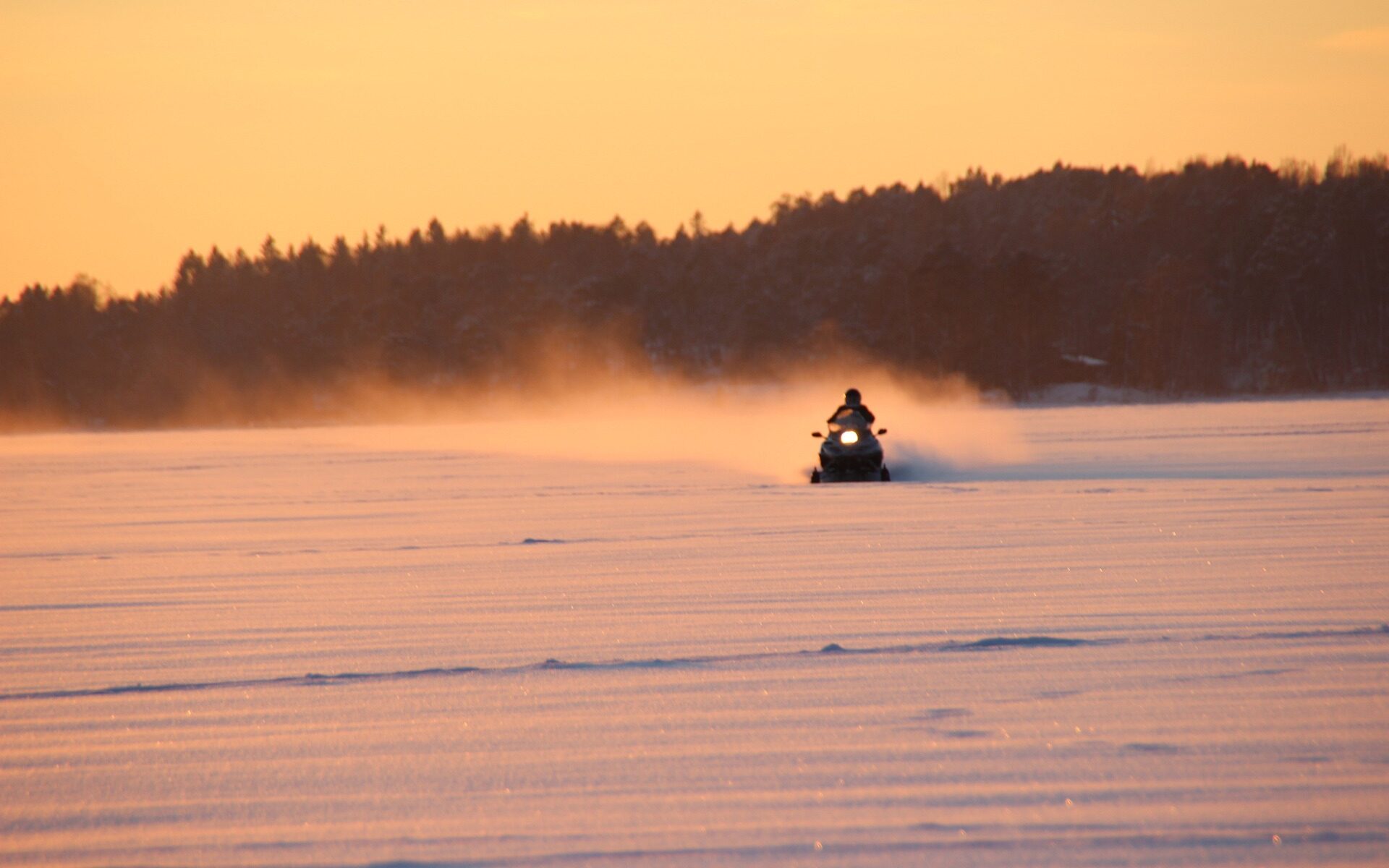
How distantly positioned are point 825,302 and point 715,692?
340ft

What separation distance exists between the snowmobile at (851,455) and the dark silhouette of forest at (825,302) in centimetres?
6971

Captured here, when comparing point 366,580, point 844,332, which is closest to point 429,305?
point 844,332

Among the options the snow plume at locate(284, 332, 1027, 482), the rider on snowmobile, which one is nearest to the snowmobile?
the rider on snowmobile

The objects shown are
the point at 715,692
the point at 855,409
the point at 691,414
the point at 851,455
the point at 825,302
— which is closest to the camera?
the point at 715,692

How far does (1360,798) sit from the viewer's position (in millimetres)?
4496

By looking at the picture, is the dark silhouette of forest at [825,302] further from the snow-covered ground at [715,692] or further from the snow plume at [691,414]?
the snow-covered ground at [715,692]

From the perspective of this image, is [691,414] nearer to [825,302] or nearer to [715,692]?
[825,302]

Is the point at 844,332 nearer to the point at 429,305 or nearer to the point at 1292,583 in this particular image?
the point at 429,305

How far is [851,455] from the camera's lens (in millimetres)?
22016

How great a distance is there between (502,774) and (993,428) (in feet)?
135

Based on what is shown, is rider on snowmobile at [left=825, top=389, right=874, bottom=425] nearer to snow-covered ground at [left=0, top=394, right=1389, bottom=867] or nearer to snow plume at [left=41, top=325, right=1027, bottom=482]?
snow-covered ground at [left=0, top=394, right=1389, bottom=867]

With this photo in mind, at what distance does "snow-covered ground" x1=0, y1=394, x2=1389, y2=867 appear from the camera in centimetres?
437

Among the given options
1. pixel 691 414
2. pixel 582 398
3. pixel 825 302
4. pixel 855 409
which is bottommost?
pixel 691 414

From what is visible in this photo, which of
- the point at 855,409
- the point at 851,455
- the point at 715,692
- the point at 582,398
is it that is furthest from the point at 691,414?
the point at 715,692
